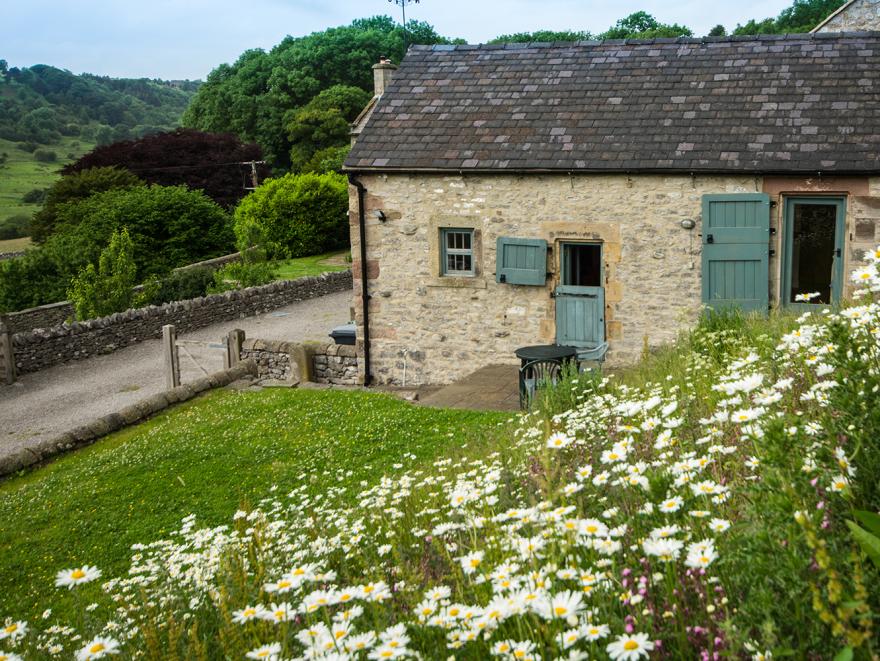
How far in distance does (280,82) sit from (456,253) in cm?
4974

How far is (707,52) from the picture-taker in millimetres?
15188

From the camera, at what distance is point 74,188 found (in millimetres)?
42125

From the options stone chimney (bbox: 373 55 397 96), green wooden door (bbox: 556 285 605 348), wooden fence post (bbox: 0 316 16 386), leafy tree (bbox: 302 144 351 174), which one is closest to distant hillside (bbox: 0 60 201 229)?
leafy tree (bbox: 302 144 351 174)

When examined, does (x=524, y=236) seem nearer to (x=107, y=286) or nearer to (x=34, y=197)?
(x=107, y=286)

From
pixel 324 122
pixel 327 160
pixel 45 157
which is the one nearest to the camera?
pixel 327 160

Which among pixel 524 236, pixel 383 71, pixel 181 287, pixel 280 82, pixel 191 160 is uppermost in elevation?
pixel 280 82

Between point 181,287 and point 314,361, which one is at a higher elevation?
point 181,287

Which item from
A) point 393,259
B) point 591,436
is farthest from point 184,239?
point 591,436

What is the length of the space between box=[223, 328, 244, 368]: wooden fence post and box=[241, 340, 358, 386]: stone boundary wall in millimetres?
495

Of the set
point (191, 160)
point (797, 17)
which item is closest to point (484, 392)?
point (191, 160)

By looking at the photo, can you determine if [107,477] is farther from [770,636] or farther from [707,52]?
[707,52]

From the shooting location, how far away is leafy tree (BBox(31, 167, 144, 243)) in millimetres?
41312

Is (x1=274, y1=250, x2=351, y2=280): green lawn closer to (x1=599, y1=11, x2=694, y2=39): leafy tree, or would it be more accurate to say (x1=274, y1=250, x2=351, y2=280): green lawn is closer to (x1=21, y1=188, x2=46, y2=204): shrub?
(x1=599, y1=11, x2=694, y2=39): leafy tree

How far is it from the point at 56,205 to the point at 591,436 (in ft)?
129
